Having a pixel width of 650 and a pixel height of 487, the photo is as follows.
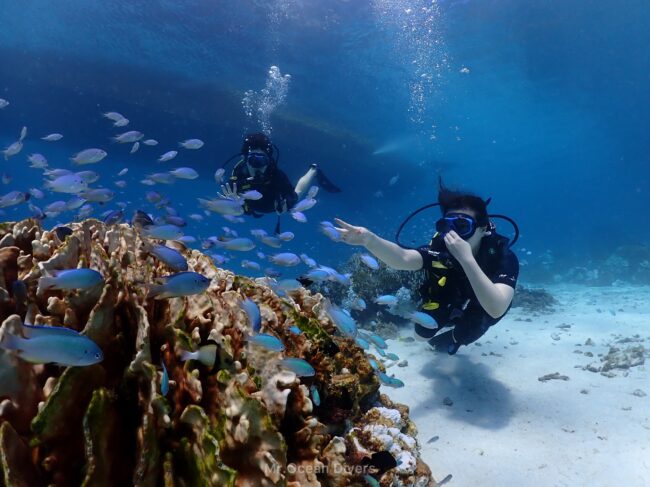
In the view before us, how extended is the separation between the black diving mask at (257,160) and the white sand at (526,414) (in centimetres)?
485

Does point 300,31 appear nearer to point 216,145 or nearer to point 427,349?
point 216,145

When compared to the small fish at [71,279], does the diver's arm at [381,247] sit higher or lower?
higher

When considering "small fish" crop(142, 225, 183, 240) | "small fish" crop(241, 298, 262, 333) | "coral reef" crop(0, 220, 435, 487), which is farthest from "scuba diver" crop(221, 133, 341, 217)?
"small fish" crop(241, 298, 262, 333)

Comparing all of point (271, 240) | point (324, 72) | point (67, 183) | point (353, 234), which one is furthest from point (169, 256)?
point (324, 72)

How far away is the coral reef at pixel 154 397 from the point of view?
66.2 inches

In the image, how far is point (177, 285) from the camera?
213cm

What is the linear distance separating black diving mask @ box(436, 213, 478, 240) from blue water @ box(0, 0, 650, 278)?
32.8ft

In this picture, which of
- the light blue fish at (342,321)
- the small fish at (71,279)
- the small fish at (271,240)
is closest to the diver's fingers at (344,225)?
the light blue fish at (342,321)

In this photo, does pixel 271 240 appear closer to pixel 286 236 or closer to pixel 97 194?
pixel 286 236

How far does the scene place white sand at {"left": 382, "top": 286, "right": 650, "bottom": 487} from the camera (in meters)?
4.16

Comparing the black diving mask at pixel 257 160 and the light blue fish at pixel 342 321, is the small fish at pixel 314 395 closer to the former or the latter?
the light blue fish at pixel 342 321

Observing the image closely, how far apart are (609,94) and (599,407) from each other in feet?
128

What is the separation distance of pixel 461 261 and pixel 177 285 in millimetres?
3519

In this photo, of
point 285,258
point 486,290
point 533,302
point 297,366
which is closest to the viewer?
point 297,366
